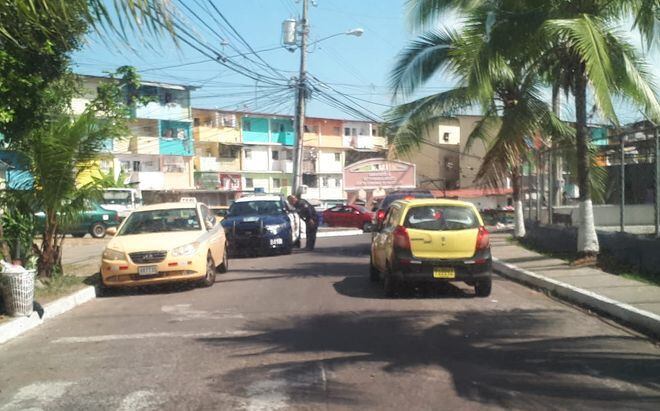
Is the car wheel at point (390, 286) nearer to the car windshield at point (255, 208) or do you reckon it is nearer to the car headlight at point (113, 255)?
the car headlight at point (113, 255)

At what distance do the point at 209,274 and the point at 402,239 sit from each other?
4031mm

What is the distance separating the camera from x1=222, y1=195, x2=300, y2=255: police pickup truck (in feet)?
61.5

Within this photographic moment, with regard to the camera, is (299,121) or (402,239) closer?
(402,239)

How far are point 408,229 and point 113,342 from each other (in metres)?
4.86

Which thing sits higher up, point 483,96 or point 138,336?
point 483,96

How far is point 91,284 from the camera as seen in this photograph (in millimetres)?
12648

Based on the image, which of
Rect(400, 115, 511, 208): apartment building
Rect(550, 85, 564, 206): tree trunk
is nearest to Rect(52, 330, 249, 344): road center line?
Rect(550, 85, 564, 206): tree trunk

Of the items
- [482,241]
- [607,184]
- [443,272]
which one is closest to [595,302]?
[482,241]

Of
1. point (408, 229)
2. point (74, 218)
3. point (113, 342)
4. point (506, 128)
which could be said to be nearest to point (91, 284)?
point (74, 218)

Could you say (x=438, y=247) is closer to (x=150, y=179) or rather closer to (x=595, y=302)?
(x=595, y=302)

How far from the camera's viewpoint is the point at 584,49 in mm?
11141

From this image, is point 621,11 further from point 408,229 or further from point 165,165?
point 165,165

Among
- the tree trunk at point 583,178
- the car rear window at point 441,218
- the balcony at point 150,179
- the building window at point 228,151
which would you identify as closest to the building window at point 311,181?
the building window at point 228,151

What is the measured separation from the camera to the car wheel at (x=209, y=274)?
1255cm
